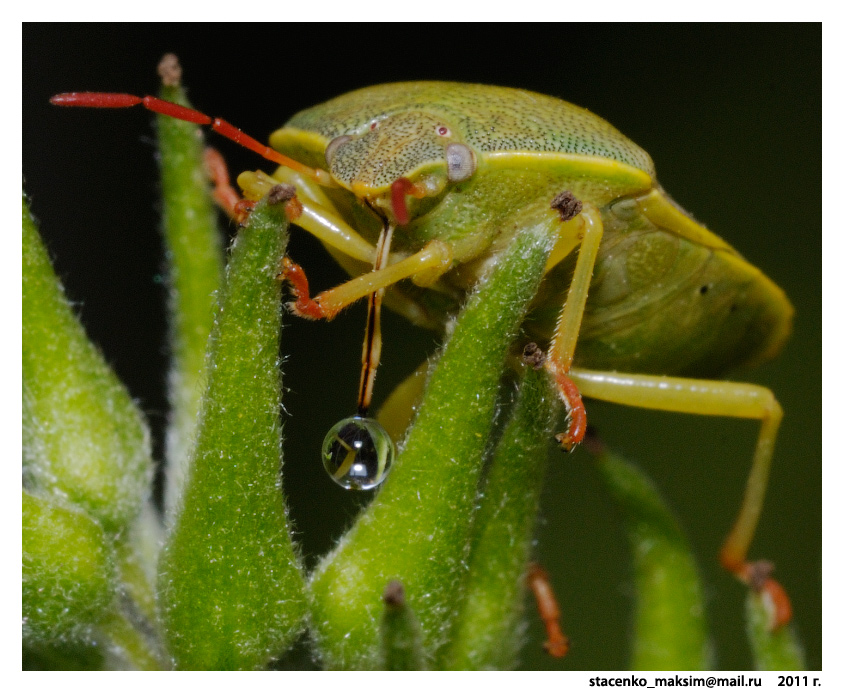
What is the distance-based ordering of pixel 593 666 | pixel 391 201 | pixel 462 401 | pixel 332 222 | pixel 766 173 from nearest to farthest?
pixel 462 401
pixel 391 201
pixel 332 222
pixel 593 666
pixel 766 173

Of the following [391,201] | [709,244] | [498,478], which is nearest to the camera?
[498,478]

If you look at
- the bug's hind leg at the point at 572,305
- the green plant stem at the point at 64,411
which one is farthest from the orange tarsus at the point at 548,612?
the green plant stem at the point at 64,411

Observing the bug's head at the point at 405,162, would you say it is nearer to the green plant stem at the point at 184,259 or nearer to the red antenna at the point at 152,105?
the red antenna at the point at 152,105

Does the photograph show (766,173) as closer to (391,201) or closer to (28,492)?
(391,201)

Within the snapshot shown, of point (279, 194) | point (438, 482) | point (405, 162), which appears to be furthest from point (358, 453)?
point (405, 162)

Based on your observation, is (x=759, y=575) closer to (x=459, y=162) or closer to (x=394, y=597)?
(x=394, y=597)

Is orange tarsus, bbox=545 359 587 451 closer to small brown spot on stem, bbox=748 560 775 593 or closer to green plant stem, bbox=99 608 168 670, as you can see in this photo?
small brown spot on stem, bbox=748 560 775 593
